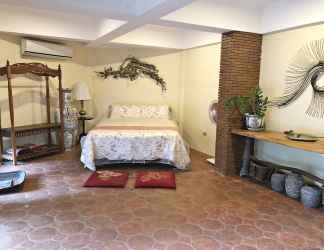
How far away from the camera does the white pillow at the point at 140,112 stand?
598 cm

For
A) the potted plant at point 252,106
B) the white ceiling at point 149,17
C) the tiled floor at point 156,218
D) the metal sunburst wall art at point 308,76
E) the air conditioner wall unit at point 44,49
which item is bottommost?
the tiled floor at point 156,218

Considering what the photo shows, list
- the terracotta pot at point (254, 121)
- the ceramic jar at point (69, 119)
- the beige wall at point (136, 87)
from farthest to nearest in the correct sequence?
the beige wall at point (136, 87), the ceramic jar at point (69, 119), the terracotta pot at point (254, 121)

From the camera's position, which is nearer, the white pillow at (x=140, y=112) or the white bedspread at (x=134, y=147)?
the white bedspread at (x=134, y=147)

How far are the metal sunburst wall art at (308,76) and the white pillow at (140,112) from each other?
278 centimetres

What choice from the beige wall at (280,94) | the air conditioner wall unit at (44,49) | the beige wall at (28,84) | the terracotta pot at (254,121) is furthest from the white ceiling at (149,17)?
the terracotta pot at (254,121)

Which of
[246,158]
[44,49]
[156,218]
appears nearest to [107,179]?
[156,218]

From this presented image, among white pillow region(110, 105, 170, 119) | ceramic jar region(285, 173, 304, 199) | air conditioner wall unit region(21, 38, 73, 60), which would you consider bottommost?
ceramic jar region(285, 173, 304, 199)

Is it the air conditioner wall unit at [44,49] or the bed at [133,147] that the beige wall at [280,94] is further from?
the air conditioner wall unit at [44,49]

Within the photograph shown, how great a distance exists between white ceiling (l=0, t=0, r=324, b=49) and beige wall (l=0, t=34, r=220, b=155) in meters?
0.68

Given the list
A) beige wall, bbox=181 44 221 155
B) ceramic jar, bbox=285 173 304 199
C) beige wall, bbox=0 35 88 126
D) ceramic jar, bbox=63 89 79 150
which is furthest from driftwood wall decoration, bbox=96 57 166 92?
ceramic jar, bbox=285 173 304 199

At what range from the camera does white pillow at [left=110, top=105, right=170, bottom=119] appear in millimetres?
5984

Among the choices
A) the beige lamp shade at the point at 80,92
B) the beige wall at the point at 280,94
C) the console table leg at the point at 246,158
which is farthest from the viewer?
the beige lamp shade at the point at 80,92

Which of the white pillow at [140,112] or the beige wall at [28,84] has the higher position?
the beige wall at [28,84]

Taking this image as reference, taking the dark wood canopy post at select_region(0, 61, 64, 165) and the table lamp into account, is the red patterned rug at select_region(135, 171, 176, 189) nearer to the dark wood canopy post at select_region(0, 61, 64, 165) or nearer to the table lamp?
the dark wood canopy post at select_region(0, 61, 64, 165)
